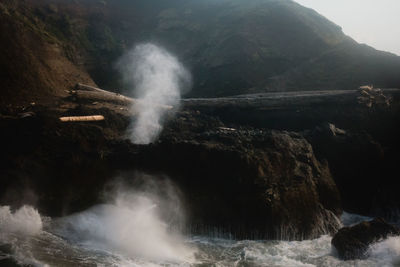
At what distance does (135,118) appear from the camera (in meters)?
14.7

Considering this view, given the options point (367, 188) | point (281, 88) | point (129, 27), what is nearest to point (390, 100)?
point (367, 188)

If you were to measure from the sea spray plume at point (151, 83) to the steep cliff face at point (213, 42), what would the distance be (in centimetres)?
100

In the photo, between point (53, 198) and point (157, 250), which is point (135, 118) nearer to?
point (53, 198)

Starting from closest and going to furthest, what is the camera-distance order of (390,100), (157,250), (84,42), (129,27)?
(157,250) < (390,100) < (84,42) < (129,27)

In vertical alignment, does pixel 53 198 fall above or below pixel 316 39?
below

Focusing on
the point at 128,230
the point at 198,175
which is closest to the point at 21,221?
the point at 128,230

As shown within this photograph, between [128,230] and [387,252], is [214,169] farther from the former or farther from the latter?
[387,252]

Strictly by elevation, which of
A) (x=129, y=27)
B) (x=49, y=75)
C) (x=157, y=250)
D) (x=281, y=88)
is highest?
(x=129, y=27)

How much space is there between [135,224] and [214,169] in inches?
127

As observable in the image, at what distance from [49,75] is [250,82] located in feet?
46.5

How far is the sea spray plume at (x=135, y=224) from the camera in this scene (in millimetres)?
9461

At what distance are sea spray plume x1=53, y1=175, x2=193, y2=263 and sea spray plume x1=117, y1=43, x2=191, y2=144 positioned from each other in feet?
7.87

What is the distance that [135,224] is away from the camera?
33.9 feet

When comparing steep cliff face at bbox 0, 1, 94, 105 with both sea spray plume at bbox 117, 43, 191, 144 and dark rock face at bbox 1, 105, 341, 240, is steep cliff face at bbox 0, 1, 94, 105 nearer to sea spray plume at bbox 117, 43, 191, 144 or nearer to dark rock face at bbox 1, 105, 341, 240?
sea spray plume at bbox 117, 43, 191, 144
